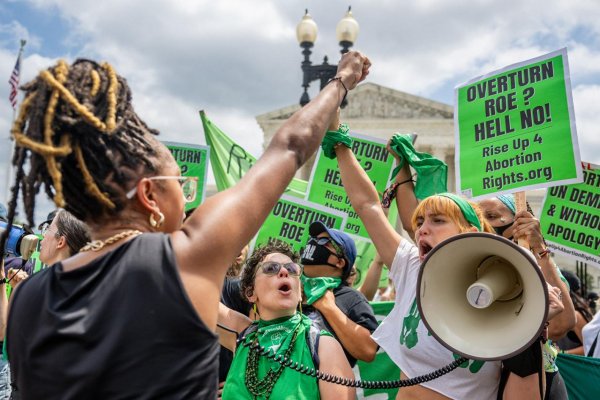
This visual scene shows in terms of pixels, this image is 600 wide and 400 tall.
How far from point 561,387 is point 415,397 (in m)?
0.75

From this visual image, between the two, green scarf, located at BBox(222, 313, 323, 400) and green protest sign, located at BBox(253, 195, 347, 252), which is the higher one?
green protest sign, located at BBox(253, 195, 347, 252)

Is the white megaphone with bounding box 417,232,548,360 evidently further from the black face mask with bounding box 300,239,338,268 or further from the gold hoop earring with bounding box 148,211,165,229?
the black face mask with bounding box 300,239,338,268

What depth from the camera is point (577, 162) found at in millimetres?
3502

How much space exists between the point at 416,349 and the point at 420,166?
1085 mm

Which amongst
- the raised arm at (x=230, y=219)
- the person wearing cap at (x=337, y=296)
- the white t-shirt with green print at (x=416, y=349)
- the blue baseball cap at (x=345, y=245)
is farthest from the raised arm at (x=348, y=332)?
the raised arm at (x=230, y=219)

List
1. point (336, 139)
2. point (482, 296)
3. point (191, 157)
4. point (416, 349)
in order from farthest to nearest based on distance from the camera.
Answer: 1. point (191, 157)
2. point (336, 139)
3. point (416, 349)
4. point (482, 296)

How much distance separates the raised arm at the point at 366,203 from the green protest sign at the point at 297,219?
9.68 ft

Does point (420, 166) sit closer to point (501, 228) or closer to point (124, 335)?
point (501, 228)

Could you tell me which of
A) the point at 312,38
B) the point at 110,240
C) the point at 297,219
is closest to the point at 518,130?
the point at 297,219

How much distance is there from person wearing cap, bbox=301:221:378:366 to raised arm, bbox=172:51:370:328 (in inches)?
69.5

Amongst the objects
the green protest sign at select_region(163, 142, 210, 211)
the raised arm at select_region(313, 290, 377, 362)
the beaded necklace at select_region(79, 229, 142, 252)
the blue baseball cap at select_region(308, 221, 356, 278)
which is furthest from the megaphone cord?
the green protest sign at select_region(163, 142, 210, 211)

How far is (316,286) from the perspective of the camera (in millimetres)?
3250

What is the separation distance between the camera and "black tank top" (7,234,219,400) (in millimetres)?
1252

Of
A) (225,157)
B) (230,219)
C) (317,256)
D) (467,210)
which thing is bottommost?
(230,219)
